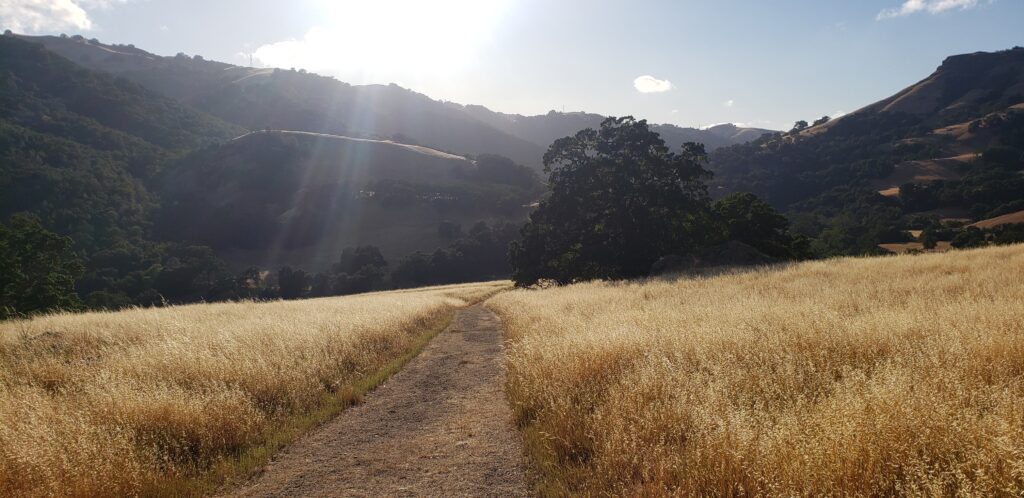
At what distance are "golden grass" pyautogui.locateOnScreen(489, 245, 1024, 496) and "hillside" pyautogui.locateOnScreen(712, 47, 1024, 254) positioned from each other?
234 feet

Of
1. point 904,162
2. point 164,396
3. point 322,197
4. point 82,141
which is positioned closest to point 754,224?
point 164,396

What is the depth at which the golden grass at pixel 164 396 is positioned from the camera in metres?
4.53

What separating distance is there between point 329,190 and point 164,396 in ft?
386

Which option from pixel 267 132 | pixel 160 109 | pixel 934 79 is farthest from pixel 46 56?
pixel 934 79

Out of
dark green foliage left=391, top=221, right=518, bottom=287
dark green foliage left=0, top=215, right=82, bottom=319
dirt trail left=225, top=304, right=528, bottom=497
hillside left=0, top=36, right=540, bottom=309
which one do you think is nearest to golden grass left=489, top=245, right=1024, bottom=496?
dirt trail left=225, top=304, right=528, bottom=497

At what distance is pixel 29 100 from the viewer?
414 feet

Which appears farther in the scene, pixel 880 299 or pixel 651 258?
pixel 651 258

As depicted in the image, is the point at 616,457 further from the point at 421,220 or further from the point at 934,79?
the point at 934,79

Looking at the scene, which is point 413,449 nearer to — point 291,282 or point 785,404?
point 785,404

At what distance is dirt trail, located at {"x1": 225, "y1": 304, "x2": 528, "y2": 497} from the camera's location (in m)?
4.80

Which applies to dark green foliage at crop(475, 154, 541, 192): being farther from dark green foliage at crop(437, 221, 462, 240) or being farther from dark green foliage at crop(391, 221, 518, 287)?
dark green foliage at crop(391, 221, 518, 287)

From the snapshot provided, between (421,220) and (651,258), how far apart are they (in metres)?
79.2

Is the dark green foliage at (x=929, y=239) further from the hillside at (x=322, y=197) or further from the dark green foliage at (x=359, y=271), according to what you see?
the dark green foliage at (x=359, y=271)

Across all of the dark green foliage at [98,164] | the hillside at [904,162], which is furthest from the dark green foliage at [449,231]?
the hillside at [904,162]
